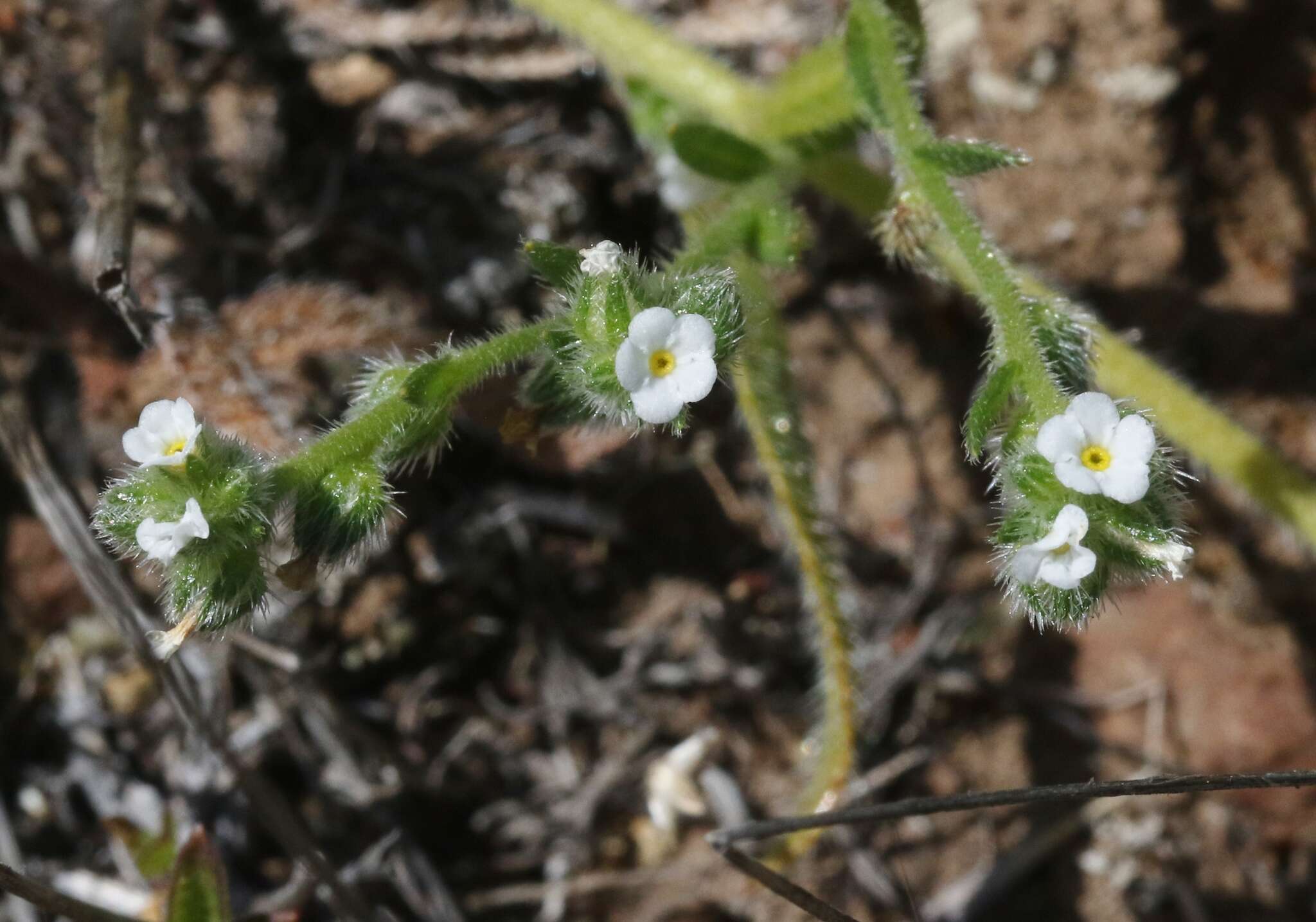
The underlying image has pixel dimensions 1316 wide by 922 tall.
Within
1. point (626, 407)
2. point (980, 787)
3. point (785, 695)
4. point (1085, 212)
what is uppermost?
point (626, 407)

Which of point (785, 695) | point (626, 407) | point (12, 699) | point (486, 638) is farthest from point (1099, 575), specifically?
point (12, 699)

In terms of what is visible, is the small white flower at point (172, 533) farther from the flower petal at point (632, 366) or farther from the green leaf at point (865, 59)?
the green leaf at point (865, 59)

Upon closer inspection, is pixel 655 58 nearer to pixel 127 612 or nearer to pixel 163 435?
pixel 163 435

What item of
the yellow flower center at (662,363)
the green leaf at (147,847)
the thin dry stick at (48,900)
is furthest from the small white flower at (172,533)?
the green leaf at (147,847)

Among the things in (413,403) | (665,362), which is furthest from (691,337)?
(413,403)

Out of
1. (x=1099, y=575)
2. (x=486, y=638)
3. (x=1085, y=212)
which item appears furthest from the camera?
(x=1085, y=212)

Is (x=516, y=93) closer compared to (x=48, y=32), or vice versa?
(x=48, y=32)

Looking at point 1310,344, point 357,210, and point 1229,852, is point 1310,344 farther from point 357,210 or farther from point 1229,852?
point 357,210
